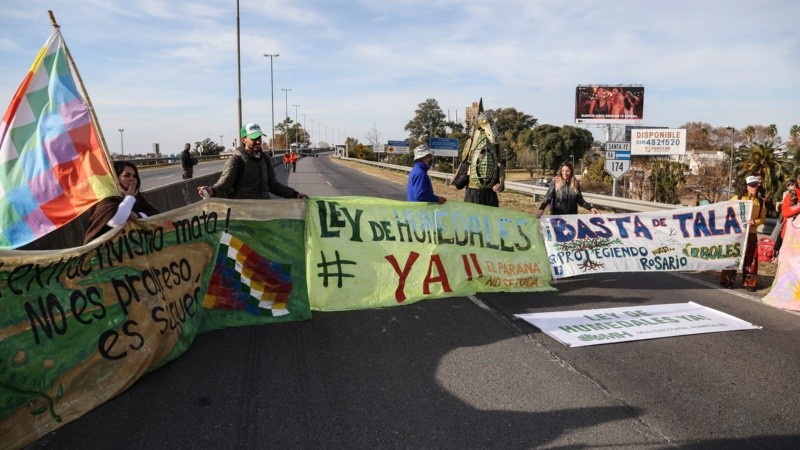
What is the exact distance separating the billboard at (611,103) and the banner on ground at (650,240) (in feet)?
132

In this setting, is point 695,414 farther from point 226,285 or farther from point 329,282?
point 226,285

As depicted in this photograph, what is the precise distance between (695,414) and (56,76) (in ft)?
17.8

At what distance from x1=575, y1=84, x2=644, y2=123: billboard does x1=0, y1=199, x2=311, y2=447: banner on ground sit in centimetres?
4398

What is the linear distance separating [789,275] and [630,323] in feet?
8.15

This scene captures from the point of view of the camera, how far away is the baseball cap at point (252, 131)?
21.5 feet

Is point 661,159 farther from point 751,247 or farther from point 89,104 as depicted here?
point 89,104

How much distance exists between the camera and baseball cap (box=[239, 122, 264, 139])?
6.55 m

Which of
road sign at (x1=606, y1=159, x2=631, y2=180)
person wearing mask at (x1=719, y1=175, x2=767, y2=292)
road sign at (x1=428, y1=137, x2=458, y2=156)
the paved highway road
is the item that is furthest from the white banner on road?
road sign at (x1=428, y1=137, x2=458, y2=156)

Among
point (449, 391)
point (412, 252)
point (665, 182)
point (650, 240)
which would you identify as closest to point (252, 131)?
point (412, 252)

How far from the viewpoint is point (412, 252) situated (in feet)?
21.5

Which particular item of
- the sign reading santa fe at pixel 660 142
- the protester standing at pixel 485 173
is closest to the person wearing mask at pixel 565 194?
the protester standing at pixel 485 173

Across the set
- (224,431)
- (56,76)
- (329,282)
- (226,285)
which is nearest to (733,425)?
(224,431)

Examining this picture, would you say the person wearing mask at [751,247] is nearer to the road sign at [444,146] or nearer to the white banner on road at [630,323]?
the white banner on road at [630,323]

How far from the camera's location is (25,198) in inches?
170
